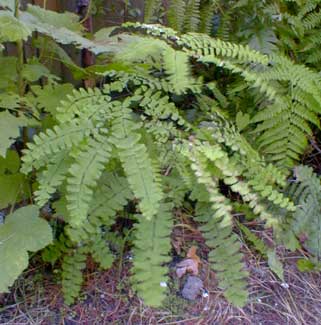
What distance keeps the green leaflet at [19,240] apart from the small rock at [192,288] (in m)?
0.60

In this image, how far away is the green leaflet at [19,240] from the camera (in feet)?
4.99

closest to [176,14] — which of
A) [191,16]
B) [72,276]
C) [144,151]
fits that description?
[191,16]

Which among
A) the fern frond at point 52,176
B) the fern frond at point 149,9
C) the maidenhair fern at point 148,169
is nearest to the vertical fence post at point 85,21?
the fern frond at point 149,9

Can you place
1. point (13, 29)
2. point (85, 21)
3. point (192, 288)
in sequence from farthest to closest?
1. point (85, 21)
2. point (192, 288)
3. point (13, 29)

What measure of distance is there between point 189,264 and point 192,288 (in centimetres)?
11

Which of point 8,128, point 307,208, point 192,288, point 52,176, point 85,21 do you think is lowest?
point 192,288

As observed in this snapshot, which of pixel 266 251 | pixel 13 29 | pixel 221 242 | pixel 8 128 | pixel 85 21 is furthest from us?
pixel 85 21

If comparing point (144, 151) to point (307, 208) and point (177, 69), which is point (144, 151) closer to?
point (177, 69)

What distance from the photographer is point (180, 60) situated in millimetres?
1655

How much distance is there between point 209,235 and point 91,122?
21.8 inches

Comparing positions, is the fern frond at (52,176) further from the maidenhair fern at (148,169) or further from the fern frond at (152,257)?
the fern frond at (152,257)

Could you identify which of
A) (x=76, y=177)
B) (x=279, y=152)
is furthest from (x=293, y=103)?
(x=76, y=177)

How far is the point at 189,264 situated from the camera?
1.98 meters

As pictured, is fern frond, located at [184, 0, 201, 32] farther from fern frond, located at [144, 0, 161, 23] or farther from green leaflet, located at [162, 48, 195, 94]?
green leaflet, located at [162, 48, 195, 94]
